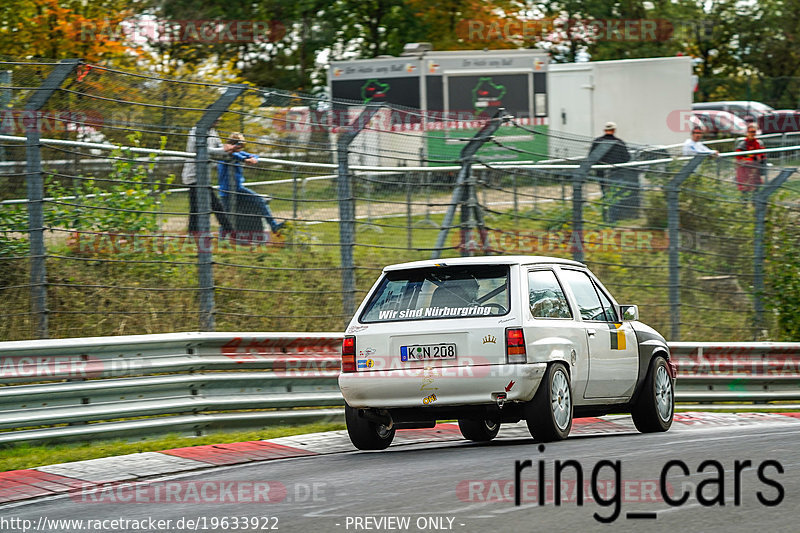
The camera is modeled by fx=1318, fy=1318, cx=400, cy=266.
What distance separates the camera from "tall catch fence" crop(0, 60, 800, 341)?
1133 cm

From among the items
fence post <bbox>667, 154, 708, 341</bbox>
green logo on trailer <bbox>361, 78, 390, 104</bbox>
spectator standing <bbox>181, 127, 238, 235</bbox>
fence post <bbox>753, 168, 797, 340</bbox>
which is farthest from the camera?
green logo on trailer <bbox>361, 78, 390, 104</bbox>

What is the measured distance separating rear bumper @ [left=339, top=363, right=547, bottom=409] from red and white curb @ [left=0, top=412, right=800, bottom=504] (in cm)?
72

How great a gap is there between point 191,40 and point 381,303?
32.2 metres

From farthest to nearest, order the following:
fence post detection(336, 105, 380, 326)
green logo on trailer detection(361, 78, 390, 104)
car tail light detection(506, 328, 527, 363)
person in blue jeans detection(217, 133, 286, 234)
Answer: green logo on trailer detection(361, 78, 390, 104), fence post detection(336, 105, 380, 326), person in blue jeans detection(217, 133, 286, 234), car tail light detection(506, 328, 527, 363)

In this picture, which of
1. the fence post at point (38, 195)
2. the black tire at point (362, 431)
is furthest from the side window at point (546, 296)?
the fence post at point (38, 195)

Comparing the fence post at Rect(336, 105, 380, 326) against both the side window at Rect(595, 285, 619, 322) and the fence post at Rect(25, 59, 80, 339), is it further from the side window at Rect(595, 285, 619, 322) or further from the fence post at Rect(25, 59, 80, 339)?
the fence post at Rect(25, 59, 80, 339)

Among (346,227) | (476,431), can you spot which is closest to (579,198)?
(346,227)

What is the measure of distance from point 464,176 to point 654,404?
3793mm

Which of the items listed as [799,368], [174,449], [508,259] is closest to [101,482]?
[174,449]

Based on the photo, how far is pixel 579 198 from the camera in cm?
1558

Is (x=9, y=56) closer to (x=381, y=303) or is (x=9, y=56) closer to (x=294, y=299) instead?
(x=294, y=299)

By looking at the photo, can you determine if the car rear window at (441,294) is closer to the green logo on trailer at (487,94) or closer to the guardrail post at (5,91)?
the guardrail post at (5,91)

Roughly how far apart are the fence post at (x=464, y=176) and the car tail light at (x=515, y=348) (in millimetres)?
4295

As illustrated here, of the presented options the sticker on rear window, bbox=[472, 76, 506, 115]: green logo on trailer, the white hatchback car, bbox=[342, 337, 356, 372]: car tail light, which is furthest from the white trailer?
bbox=[342, 337, 356, 372]: car tail light
